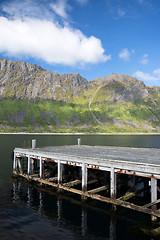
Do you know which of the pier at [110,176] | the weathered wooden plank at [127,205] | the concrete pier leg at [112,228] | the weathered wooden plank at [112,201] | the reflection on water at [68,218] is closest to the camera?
the concrete pier leg at [112,228]

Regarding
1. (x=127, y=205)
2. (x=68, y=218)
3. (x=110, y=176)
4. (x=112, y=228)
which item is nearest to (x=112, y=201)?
(x=127, y=205)

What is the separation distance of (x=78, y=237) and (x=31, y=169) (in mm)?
17191

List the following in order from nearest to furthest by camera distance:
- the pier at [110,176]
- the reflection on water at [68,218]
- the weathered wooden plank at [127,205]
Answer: the reflection on water at [68,218] < the weathered wooden plank at [127,205] < the pier at [110,176]

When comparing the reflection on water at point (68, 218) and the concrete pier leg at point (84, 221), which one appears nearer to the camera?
the reflection on water at point (68, 218)

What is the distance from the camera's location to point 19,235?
1563 cm

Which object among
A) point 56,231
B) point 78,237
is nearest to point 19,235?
point 56,231

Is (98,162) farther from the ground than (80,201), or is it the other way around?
(98,162)

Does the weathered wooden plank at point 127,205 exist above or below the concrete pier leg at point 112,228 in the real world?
above

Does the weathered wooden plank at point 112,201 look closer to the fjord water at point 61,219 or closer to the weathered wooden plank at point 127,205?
the weathered wooden plank at point 127,205

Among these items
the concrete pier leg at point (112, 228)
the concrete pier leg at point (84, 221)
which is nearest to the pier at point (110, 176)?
the concrete pier leg at point (112, 228)

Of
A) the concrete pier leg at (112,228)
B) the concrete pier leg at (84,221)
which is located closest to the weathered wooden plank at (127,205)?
the concrete pier leg at (112,228)

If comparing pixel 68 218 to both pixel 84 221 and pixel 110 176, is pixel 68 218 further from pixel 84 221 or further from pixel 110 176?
pixel 110 176

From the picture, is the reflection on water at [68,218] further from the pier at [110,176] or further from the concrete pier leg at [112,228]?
the pier at [110,176]

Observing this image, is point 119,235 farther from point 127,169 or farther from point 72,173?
point 72,173
